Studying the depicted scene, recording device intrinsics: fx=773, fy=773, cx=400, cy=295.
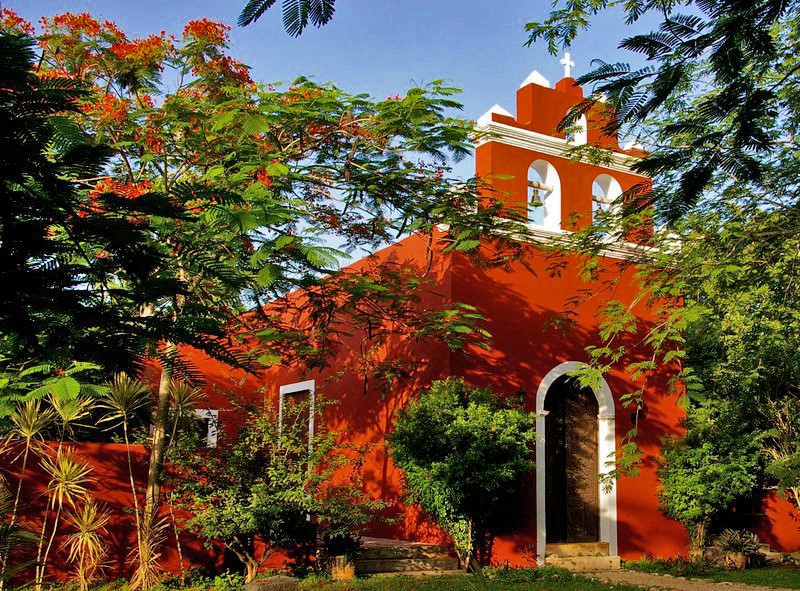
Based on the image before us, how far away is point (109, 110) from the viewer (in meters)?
7.35

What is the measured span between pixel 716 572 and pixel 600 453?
6.91 feet

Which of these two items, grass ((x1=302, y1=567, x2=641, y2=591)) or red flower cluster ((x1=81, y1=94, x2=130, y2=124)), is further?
grass ((x1=302, y1=567, x2=641, y2=591))

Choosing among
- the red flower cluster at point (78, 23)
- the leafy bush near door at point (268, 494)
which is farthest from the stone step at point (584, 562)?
the red flower cluster at point (78, 23)

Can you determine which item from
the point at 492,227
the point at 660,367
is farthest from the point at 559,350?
the point at 492,227

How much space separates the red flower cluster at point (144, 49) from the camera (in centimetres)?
792

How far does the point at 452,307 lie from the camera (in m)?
9.44

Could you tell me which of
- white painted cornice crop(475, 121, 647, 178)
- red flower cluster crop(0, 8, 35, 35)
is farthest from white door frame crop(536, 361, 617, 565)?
red flower cluster crop(0, 8, 35, 35)

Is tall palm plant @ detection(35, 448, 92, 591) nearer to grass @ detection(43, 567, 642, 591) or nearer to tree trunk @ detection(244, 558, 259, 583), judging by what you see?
grass @ detection(43, 567, 642, 591)

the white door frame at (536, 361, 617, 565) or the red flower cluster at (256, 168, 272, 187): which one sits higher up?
the red flower cluster at (256, 168, 272, 187)

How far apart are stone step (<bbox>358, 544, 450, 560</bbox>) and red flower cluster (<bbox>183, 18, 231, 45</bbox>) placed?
19.2 feet

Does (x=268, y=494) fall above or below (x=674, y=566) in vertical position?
above

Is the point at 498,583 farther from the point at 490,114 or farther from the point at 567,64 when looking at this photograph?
the point at 567,64

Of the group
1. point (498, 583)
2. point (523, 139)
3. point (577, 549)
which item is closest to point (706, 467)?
point (577, 549)

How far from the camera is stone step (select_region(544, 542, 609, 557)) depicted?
10102 millimetres
